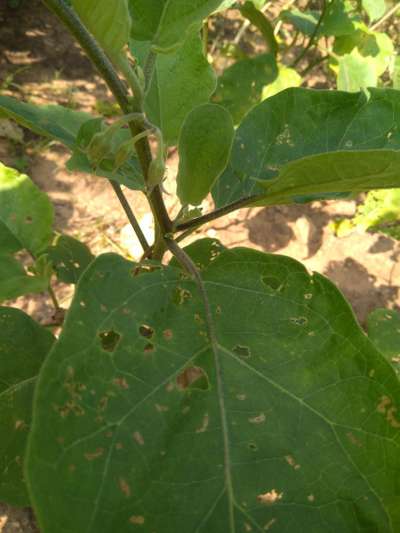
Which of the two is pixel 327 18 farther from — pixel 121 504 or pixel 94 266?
pixel 121 504

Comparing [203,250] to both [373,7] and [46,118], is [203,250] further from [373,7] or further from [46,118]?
[373,7]

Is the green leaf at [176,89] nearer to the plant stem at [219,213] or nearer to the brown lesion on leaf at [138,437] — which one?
the plant stem at [219,213]

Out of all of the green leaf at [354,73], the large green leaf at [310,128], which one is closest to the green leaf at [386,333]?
the green leaf at [354,73]

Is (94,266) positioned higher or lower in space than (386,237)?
lower

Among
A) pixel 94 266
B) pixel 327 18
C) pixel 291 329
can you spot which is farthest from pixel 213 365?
pixel 327 18

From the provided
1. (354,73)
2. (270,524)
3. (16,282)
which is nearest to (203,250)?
(16,282)

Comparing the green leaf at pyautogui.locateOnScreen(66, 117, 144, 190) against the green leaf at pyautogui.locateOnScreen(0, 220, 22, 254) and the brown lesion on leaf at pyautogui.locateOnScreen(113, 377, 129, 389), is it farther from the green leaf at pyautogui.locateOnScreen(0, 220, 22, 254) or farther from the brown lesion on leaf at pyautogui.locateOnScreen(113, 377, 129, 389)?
the green leaf at pyautogui.locateOnScreen(0, 220, 22, 254)
